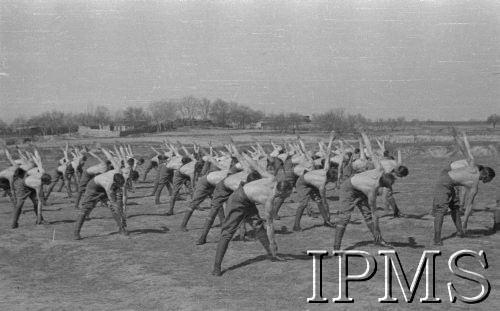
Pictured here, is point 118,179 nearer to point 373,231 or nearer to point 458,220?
point 373,231

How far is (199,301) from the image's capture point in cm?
677

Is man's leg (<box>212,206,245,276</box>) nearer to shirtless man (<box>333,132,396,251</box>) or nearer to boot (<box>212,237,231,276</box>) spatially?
boot (<box>212,237,231,276</box>)

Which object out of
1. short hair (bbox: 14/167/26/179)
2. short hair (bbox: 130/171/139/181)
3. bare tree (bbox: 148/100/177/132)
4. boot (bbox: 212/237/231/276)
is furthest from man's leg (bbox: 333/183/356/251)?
bare tree (bbox: 148/100/177/132)

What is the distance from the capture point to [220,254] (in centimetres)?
806

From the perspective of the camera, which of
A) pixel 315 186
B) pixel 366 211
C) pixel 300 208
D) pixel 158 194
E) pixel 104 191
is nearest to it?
pixel 366 211

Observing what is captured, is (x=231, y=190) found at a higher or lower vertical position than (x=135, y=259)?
higher

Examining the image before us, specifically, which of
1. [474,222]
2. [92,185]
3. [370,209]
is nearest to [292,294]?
[370,209]

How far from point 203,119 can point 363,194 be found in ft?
263

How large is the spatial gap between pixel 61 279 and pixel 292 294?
13.3ft

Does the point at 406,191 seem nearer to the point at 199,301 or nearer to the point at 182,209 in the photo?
the point at 182,209

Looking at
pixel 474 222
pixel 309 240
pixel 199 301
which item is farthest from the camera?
pixel 474 222

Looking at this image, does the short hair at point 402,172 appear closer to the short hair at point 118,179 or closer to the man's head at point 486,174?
the man's head at point 486,174

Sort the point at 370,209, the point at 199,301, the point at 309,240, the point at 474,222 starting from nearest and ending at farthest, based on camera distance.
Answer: the point at 199,301 < the point at 370,209 < the point at 309,240 < the point at 474,222

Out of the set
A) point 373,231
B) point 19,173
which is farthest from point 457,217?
point 19,173
